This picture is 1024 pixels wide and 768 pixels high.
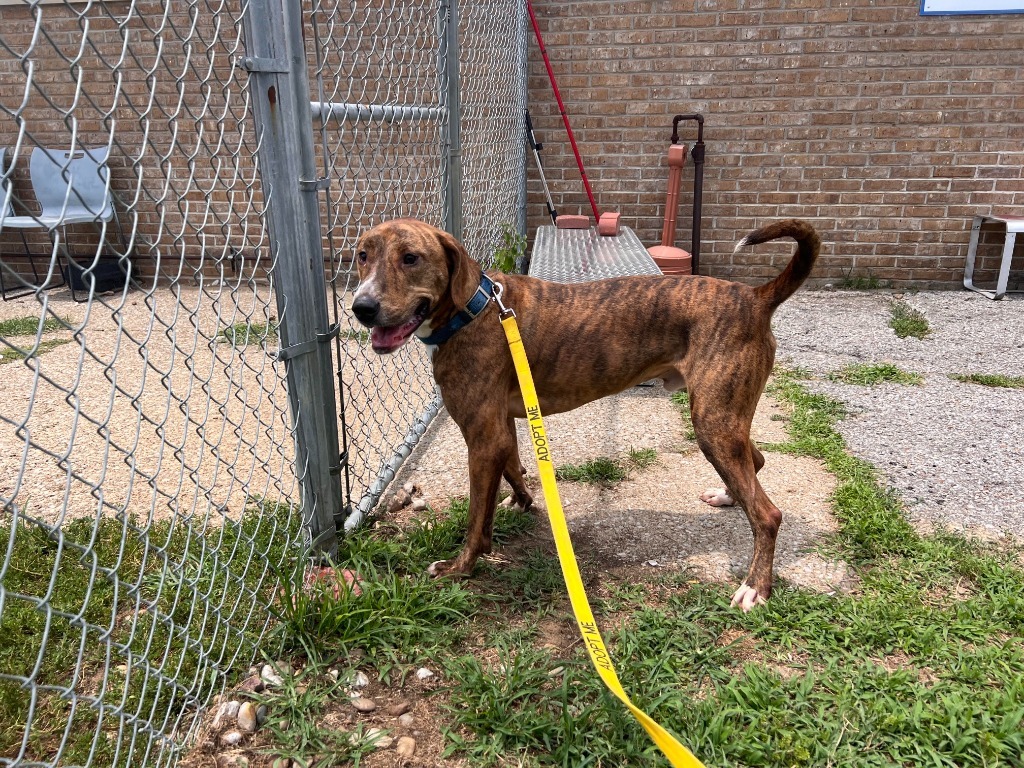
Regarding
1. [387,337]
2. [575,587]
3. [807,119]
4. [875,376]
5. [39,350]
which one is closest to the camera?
[575,587]

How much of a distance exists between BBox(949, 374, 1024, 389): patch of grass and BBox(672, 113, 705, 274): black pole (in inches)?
119

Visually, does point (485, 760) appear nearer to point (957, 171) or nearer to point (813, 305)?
point (813, 305)

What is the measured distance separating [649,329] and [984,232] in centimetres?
631

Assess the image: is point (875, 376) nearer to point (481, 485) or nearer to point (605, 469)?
point (605, 469)

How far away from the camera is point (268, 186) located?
7.77 feet

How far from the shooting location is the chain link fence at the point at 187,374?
190 cm

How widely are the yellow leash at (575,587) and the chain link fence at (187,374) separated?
83 centimetres

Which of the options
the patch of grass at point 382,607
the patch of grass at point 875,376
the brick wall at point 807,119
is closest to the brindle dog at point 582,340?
the patch of grass at point 382,607

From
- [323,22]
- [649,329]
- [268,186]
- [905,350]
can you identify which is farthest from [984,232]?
[268,186]

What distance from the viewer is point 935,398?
15.3ft

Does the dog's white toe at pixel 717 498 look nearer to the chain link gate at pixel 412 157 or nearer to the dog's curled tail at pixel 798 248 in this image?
the dog's curled tail at pixel 798 248

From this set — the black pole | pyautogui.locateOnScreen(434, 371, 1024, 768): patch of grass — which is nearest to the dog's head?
pyautogui.locateOnScreen(434, 371, 1024, 768): patch of grass

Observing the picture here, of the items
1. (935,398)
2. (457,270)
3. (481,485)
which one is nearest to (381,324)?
(457,270)

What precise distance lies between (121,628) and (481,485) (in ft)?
4.60
